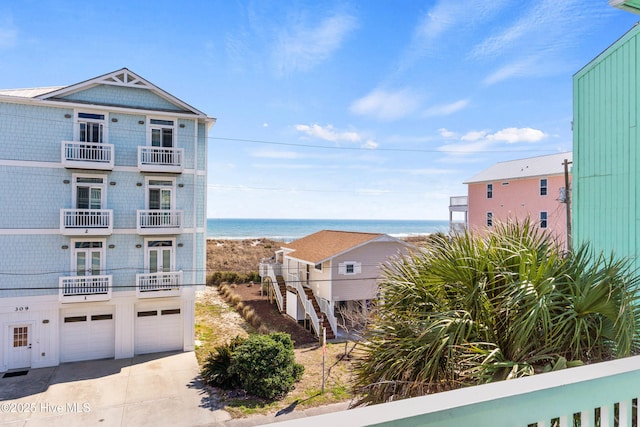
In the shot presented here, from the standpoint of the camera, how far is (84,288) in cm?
685

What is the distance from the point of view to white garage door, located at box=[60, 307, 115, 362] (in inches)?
274

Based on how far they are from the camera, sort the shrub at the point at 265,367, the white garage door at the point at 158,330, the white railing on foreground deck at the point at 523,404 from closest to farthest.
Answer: the white railing on foreground deck at the point at 523,404 → the shrub at the point at 265,367 → the white garage door at the point at 158,330

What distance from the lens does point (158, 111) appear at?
727 centimetres

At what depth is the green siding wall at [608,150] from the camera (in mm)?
2281

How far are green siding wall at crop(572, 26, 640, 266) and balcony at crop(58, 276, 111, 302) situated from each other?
25.0 feet

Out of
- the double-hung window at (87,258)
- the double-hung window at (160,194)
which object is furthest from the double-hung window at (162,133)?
the double-hung window at (87,258)

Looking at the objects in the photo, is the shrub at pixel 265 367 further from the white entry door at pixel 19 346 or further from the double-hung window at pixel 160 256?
the white entry door at pixel 19 346

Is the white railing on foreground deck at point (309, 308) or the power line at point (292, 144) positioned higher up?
the power line at point (292, 144)

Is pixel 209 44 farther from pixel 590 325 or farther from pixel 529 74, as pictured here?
pixel 590 325

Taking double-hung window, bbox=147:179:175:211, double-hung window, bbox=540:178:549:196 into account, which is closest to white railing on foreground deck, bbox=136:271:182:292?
double-hung window, bbox=147:179:175:211

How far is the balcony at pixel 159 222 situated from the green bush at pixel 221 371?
2.80 meters

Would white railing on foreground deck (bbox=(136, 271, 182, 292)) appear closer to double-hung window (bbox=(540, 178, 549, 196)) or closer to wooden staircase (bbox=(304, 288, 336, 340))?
wooden staircase (bbox=(304, 288, 336, 340))

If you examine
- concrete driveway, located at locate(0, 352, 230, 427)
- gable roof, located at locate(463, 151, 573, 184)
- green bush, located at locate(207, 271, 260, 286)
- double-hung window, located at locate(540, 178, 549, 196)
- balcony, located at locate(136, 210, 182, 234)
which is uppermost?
gable roof, located at locate(463, 151, 573, 184)

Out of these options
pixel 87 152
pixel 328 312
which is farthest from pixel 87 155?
pixel 328 312
